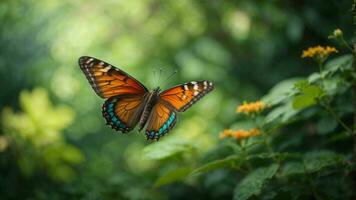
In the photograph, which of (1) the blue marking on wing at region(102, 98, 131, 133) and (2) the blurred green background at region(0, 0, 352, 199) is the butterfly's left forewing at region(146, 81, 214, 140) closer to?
(1) the blue marking on wing at region(102, 98, 131, 133)

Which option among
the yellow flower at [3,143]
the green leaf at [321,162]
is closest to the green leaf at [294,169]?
the green leaf at [321,162]

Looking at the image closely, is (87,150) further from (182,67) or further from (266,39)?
(266,39)

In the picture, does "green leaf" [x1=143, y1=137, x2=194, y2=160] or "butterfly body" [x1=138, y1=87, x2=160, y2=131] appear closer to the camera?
"green leaf" [x1=143, y1=137, x2=194, y2=160]

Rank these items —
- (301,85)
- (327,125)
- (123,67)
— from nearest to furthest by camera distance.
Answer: (301,85), (327,125), (123,67)

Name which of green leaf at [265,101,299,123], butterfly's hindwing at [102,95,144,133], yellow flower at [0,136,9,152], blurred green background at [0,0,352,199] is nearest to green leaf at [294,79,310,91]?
green leaf at [265,101,299,123]

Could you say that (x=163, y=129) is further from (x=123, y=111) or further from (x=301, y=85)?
(x=301, y=85)

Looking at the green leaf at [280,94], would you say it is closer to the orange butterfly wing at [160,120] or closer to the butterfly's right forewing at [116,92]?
the orange butterfly wing at [160,120]

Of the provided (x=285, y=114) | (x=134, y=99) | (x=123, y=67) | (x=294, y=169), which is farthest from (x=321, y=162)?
(x=123, y=67)
